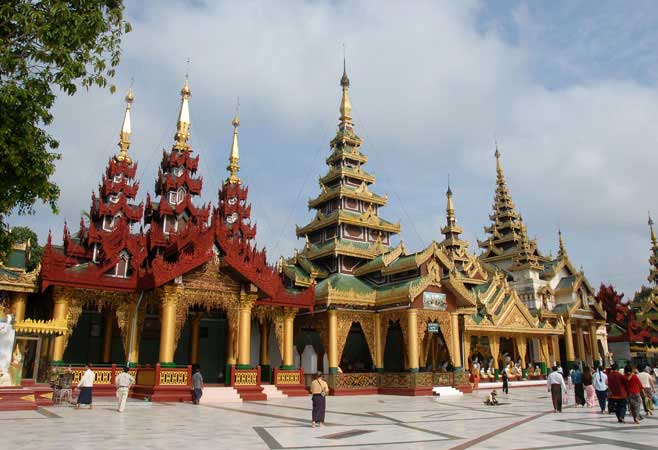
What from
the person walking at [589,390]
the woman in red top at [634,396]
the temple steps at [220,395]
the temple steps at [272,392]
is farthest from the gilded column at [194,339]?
the woman in red top at [634,396]

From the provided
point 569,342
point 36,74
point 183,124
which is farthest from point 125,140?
point 569,342

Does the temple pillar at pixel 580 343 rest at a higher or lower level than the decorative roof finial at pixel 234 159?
lower

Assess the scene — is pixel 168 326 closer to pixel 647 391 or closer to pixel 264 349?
pixel 264 349

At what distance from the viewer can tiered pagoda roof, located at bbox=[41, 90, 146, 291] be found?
63.1 feet

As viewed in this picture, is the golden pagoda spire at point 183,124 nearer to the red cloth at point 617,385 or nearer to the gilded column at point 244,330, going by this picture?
the gilded column at point 244,330

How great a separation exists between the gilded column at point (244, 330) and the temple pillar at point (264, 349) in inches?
141

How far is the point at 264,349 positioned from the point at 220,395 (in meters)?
5.66

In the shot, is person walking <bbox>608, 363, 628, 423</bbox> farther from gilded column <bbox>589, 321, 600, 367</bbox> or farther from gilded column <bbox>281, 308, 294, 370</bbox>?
gilded column <bbox>589, 321, 600, 367</bbox>

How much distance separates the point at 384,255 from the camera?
86.7 feet

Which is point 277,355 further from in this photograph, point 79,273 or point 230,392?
point 79,273

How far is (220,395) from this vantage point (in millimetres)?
18969

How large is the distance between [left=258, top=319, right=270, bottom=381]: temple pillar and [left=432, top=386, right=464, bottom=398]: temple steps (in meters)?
7.51

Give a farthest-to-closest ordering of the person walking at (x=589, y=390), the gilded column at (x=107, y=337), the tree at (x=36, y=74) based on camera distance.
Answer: the gilded column at (x=107, y=337) → the person walking at (x=589, y=390) → the tree at (x=36, y=74)

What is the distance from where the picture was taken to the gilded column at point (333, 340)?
23328 millimetres
